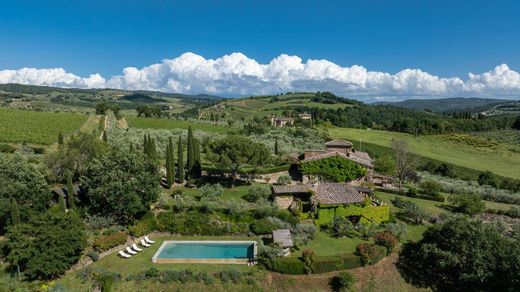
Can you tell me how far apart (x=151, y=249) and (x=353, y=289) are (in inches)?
678

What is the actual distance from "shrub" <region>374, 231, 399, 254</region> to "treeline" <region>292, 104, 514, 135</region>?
9829 cm

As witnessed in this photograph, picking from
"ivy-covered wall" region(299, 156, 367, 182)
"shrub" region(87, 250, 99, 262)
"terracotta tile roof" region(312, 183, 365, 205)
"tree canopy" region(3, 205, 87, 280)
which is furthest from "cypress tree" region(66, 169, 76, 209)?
"ivy-covered wall" region(299, 156, 367, 182)

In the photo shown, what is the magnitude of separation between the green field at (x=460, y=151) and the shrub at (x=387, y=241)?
52454mm

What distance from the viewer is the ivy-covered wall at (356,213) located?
3519cm

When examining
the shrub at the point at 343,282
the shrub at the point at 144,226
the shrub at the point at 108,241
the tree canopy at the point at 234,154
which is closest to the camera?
the shrub at the point at 343,282

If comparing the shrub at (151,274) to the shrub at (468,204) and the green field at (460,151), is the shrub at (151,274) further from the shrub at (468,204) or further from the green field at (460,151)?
the green field at (460,151)

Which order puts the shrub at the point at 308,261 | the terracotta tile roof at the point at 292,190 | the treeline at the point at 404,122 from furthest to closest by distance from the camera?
the treeline at the point at 404,122 → the terracotta tile roof at the point at 292,190 → the shrub at the point at 308,261

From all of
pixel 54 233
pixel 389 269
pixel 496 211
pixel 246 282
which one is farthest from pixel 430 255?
pixel 54 233

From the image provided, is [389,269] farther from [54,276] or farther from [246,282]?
[54,276]

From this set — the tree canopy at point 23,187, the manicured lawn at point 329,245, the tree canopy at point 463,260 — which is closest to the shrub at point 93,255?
the tree canopy at point 23,187

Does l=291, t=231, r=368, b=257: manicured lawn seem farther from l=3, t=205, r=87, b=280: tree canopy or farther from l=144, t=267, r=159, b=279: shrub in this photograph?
l=3, t=205, r=87, b=280: tree canopy

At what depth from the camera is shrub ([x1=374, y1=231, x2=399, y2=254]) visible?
30.4m

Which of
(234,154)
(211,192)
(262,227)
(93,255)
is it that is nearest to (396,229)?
(262,227)

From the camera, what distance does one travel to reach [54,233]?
26.0 metres
